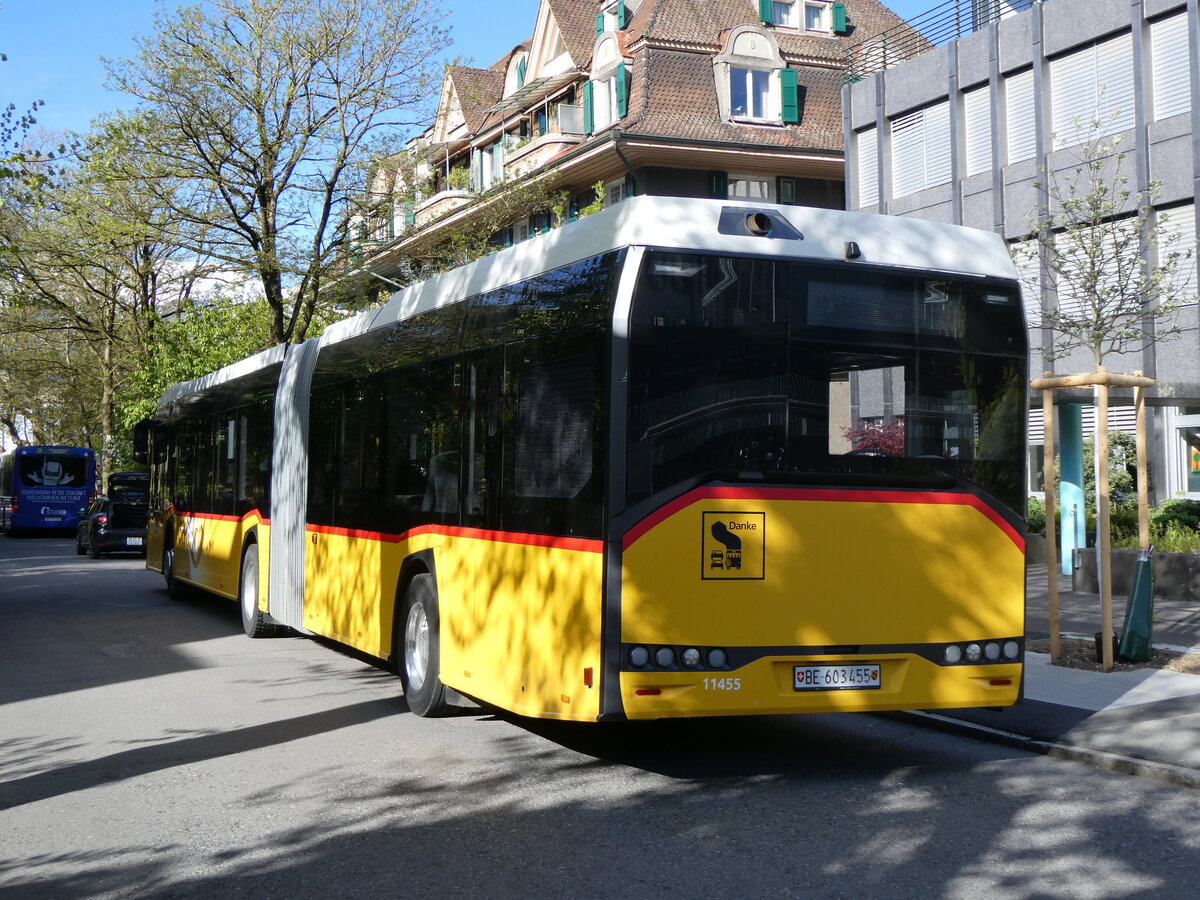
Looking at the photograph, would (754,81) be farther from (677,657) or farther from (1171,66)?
(677,657)

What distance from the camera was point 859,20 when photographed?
4756 cm

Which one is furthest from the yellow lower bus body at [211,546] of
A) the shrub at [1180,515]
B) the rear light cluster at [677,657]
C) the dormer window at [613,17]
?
the dormer window at [613,17]

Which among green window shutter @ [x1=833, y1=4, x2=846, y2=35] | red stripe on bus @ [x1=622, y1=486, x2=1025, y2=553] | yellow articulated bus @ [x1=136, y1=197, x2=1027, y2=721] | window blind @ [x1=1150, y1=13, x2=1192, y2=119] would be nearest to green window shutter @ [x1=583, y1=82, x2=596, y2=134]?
green window shutter @ [x1=833, y1=4, x2=846, y2=35]

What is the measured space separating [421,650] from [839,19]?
132ft

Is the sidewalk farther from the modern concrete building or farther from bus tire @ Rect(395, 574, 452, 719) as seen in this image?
the modern concrete building

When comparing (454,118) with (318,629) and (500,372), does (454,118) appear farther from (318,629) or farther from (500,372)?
(500,372)

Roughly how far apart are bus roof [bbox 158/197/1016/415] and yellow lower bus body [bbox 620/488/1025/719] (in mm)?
1276

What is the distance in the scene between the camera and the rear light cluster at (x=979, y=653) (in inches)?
287

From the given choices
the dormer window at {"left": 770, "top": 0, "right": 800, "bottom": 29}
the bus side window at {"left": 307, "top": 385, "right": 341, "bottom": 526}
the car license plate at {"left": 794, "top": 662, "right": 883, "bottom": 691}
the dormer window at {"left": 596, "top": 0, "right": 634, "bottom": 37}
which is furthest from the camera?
the dormer window at {"left": 770, "top": 0, "right": 800, "bottom": 29}

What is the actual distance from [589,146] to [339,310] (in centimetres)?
957

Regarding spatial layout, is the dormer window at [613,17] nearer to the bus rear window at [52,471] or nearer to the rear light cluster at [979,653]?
the bus rear window at [52,471]

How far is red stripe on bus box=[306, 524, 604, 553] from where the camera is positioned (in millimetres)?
6852

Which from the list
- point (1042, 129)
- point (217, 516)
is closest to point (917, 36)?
point (1042, 129)

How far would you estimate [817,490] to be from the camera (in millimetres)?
6988
